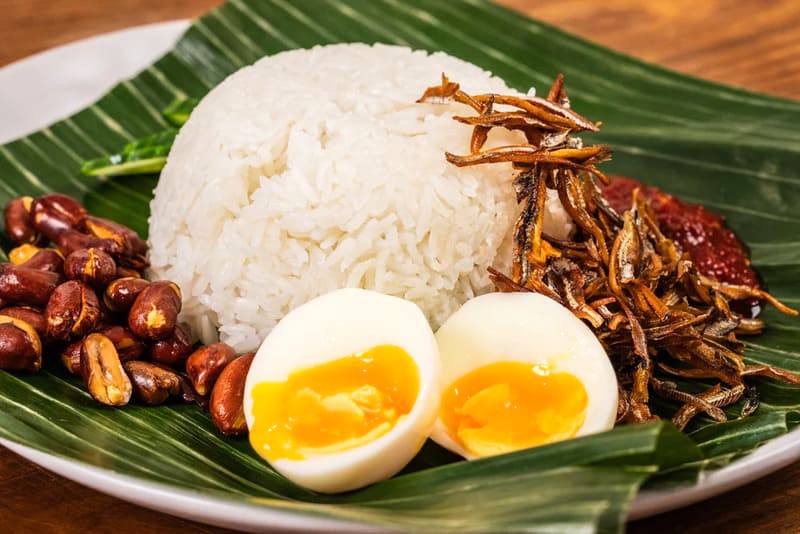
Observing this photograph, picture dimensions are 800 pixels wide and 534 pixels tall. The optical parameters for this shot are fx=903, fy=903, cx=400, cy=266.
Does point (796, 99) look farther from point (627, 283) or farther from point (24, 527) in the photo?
point (24, 527)

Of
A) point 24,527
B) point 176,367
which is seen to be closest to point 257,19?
point 176,367

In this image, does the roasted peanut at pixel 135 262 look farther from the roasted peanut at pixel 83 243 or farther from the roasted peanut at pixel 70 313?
the roasted peanut at pixel 70 313

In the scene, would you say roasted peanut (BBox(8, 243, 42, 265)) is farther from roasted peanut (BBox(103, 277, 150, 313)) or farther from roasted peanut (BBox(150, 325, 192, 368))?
roasted peanut (BBox(150, 325, 192, 368))

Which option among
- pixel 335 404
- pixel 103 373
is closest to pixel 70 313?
pixel 103 373

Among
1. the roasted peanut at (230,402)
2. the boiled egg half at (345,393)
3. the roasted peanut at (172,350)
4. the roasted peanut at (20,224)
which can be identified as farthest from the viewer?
the roasted peanut at (20,224)

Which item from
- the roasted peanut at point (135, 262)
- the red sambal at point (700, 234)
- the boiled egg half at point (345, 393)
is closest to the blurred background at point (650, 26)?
the red sambal at point (700, 234)

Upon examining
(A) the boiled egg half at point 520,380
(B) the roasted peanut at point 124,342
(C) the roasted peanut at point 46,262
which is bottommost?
(B) the roasted peanut at point 124,342

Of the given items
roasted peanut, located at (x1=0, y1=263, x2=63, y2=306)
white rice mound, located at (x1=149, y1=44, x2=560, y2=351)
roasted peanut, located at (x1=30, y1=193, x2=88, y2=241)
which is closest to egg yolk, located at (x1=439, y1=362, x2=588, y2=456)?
white rice mound, located at (x1=149, y1=44, x2=560, y2=351)
